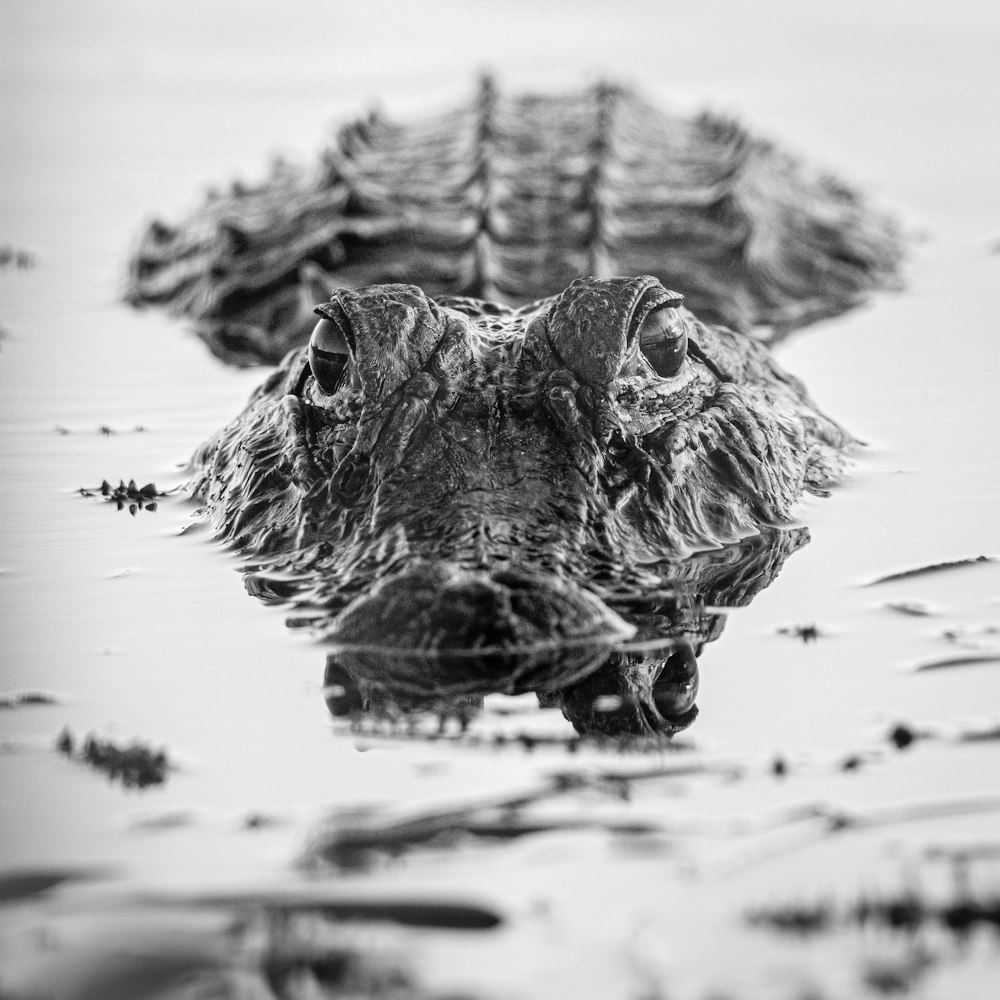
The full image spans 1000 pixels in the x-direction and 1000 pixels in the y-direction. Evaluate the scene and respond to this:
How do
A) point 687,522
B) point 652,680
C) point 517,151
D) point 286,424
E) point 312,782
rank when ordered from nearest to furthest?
point 312,782, point 652,680, point 687,522, point 286,424, point 517,151

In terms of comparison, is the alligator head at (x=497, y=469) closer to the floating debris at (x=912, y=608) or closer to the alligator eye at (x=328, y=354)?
the alligator eye at (x=328, y=354)

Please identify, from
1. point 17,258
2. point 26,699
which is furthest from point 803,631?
point 17,258

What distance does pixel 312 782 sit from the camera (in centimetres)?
344

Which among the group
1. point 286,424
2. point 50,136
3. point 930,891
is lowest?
point 930,891

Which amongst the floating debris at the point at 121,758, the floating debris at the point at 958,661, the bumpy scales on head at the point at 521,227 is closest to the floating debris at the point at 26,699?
the floating debris at the point at 121,758

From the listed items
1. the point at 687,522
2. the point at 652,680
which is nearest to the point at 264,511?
the point at 687,522

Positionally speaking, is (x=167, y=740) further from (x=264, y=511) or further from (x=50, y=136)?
(x=50, y=136)

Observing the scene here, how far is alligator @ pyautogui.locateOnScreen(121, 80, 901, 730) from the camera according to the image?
4.00 metres

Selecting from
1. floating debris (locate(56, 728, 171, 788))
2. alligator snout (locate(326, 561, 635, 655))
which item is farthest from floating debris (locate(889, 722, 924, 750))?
floating debris (locate(56, 728, 171, 788))

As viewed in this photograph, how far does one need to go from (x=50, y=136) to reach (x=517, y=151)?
214 inches

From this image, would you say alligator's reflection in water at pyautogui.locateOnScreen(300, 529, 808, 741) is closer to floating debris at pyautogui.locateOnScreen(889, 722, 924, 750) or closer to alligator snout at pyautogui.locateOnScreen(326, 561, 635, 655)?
alligator snout at pyautogui.locateOnScreen(326, 561, 635, 655)

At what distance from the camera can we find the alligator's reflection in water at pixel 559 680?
3.73 meters

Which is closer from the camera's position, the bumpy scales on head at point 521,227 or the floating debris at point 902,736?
the floating debris at point 902,736

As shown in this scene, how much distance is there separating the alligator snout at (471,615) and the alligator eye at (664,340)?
4.30 ft
